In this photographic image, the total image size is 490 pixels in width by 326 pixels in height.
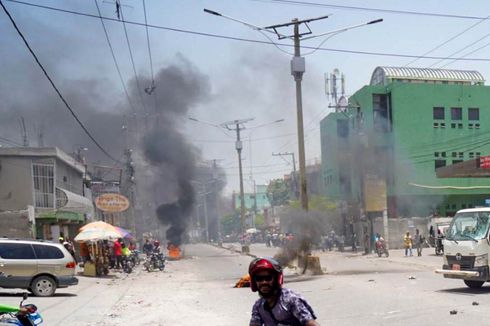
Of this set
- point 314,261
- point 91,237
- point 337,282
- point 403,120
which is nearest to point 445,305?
point 337,282

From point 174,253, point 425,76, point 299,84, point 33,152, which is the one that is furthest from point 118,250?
point 425,76

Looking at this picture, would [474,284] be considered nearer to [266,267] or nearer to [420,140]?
[266,267]

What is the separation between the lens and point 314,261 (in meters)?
20.8

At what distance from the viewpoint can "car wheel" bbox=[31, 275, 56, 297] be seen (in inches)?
613

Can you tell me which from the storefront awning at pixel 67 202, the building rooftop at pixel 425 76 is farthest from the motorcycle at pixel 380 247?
the building rooftop at pixel 425 76

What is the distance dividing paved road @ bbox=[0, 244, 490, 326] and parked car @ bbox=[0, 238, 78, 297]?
0.43 m

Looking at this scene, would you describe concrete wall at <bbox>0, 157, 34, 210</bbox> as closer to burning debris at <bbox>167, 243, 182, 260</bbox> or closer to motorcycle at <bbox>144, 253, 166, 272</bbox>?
motorcycle at <bbox>144, 253, 166, 272</bbox>

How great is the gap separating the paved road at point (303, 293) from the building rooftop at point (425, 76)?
1217 inches

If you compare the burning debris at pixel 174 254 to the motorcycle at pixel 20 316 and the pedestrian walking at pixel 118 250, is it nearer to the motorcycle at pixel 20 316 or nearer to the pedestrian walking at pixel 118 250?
the pedestrian walking at pixel 118 250

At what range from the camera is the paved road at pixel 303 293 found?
10125mm

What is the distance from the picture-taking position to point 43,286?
1569 cm

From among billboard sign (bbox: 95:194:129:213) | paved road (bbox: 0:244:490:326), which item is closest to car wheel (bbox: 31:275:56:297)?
paved road (bbox: 0:244:490:326)

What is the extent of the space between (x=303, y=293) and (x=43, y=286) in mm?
6999

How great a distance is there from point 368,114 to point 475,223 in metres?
30.4
